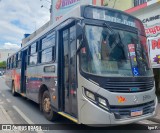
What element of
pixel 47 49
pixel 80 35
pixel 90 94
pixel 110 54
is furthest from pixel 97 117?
pixel 47 49

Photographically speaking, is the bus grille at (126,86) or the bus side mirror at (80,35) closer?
the bus grille at (126,86)

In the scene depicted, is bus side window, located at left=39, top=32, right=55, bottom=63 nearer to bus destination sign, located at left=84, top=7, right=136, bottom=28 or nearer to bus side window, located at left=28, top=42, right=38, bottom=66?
bus side window, located at left=28, top=42, right=38, bottom=66

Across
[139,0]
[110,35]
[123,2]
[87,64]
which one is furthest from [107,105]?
[123,2]

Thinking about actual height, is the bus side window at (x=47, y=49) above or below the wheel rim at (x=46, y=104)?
above

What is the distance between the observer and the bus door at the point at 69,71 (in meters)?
5.17

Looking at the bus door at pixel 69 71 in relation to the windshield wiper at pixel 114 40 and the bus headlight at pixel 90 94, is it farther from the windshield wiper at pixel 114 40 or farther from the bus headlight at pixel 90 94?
the windshield wiper at pixel 114 40

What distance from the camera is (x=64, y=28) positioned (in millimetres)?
5949

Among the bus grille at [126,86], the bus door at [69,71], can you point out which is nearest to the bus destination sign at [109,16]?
the bus door at [69,71]

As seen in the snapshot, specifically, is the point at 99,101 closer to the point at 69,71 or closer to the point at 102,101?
the point at 102,101

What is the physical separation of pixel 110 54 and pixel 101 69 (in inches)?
18.6

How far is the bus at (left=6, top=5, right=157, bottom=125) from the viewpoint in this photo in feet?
15.0

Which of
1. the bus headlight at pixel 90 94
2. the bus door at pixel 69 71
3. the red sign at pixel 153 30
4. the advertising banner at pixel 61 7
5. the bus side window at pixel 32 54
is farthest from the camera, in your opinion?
the advertising banner at pixel 61 7

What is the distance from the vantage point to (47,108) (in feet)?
22.6

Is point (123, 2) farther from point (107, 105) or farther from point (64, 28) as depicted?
point (107, 105)
